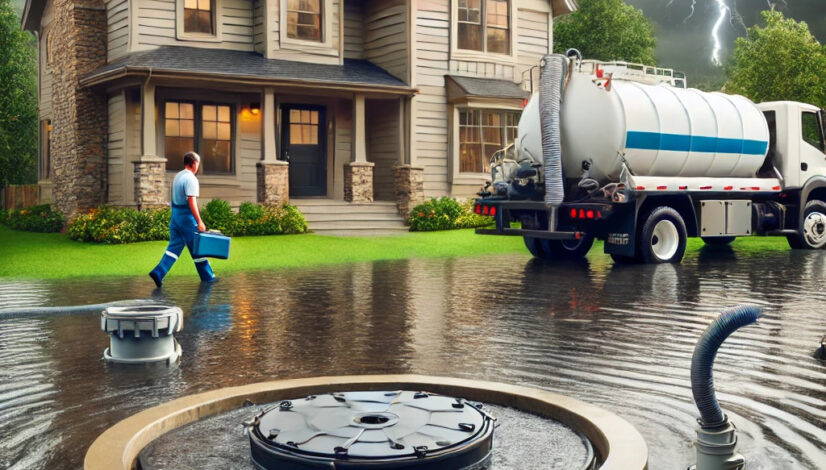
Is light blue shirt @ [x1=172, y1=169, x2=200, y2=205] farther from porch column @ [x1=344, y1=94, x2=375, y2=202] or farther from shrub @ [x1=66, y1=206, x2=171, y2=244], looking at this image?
porch column @ [x1=344, y1=94, x2=375, y2=202]

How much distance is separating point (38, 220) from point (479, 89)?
14484mm

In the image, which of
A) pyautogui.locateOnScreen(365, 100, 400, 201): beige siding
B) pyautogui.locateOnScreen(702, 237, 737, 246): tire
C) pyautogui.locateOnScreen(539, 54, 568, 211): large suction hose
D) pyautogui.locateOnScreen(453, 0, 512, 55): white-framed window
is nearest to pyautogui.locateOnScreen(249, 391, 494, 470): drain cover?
pyautogui.locateOnScreen(539, 54, 568, 211): large suction hose

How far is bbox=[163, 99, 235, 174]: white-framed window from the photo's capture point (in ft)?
84.5

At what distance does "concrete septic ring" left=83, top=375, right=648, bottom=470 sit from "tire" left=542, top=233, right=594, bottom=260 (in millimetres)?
13558

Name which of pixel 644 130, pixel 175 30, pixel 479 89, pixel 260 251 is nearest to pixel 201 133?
pixel 175 30

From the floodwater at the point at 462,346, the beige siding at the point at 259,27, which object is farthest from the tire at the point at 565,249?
the beige siding at the point at 259,27

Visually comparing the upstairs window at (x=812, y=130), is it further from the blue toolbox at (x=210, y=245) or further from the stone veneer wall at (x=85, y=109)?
the stone veneer wall at (x=85, y=109)

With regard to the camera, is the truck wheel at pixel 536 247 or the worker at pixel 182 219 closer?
the worker at pixel 182 219

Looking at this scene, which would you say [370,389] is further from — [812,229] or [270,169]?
[270,169]

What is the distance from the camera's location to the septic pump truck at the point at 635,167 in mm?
16922

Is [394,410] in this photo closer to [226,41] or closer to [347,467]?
[347,467]

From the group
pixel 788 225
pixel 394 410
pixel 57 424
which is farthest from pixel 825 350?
pixel 788 225

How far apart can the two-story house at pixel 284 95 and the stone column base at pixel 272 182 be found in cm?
3

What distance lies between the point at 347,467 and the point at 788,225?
1885 cm
